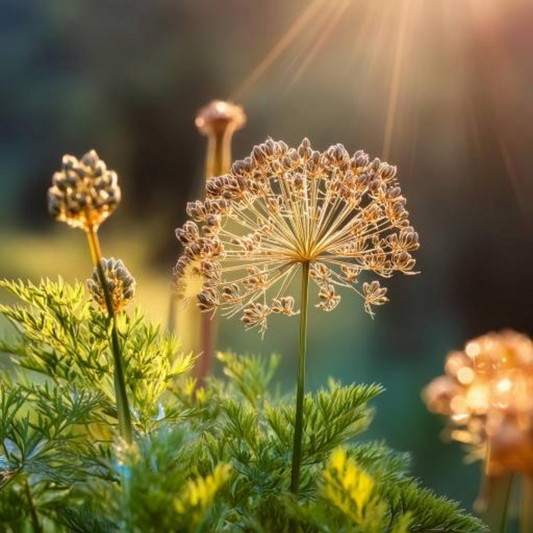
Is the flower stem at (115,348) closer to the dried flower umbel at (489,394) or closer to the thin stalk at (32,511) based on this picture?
the thin stalk at (32,511)

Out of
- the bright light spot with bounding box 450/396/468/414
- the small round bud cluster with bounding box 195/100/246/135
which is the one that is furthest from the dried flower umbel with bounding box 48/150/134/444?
the small round bud cluster with bounding box 195/100/246/135

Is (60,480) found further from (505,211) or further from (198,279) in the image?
(505,211)

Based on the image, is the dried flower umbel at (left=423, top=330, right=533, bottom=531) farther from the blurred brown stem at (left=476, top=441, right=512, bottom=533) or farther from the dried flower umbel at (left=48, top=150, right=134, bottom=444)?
the dried flower umbel at (left=48, top=150, right=134, bottom=444)

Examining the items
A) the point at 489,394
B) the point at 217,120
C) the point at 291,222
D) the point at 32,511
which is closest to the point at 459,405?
the point at 489,394

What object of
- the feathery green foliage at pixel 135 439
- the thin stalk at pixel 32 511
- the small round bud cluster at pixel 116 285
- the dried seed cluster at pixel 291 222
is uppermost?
the dried seed cluster at pixel 291 222

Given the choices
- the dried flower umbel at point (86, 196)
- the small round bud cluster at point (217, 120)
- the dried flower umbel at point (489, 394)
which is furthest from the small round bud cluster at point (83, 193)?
the small round bud cluster at point (217, 120)

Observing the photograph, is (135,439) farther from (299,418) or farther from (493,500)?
(493,500)

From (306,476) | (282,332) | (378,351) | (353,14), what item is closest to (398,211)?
(306,476)
